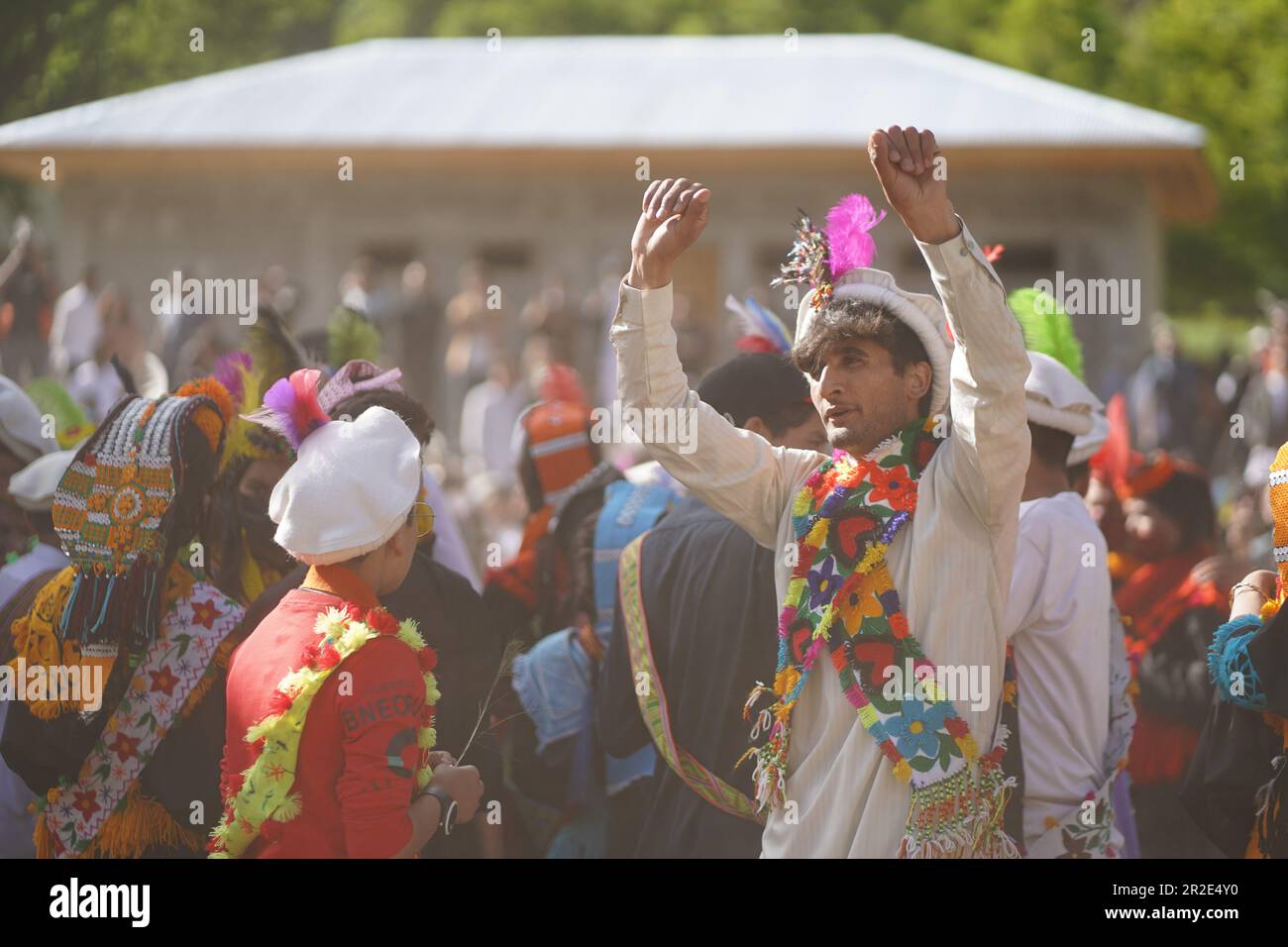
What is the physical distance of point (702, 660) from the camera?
408 centimetres

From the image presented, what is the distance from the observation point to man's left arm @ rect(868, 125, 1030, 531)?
2932 millimetres

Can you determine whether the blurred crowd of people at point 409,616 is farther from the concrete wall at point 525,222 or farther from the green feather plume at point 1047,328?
the concrete wall at point 525,222

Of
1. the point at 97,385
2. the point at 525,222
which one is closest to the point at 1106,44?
the point at 525,222

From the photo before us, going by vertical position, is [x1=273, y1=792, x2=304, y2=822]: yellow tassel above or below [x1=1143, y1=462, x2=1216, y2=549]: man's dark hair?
below

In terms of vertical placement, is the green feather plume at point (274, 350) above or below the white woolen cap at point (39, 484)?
above

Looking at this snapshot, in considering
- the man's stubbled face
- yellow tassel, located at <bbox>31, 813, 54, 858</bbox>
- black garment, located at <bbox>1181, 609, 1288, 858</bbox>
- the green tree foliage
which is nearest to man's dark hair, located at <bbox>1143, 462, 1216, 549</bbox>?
black garment, located at <bbox>1181, 609, 1288, 858</bbox>

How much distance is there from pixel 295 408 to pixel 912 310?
1232 millimetres

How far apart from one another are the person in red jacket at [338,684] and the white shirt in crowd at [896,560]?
1.74 feet

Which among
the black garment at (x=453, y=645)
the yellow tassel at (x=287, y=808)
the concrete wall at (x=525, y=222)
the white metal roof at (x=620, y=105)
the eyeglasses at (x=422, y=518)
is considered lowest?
the yellow tassel at (x=287, y=808)

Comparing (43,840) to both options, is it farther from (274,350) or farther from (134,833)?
(274,350)

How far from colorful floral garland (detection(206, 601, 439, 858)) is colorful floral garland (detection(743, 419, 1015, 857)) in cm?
76

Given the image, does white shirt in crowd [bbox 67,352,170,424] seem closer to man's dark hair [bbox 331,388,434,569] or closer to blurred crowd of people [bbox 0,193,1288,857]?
blurred crowd of people [bbox 0,193,1288,857]

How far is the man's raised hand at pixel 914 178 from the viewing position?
9.60 feet

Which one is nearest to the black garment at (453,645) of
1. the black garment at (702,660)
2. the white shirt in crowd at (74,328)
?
the black garment at (702,660)
